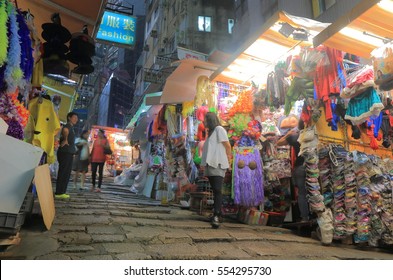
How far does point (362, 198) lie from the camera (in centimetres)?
532

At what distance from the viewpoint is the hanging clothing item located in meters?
5.12

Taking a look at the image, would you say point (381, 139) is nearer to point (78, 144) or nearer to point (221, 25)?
point (78, 144)

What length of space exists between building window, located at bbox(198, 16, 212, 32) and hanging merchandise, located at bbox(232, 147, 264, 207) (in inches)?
706

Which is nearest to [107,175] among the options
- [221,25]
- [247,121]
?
[221,25]

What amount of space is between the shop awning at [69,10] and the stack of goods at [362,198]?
584 centimetres

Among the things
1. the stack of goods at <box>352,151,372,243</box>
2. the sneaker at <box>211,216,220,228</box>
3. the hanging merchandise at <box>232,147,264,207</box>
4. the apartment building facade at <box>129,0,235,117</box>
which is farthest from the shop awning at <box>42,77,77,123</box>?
the apartment building facade at <box>129,0,235,117</box>

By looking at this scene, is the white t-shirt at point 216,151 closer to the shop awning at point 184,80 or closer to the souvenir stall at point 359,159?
the souvenir stall at point 359,159

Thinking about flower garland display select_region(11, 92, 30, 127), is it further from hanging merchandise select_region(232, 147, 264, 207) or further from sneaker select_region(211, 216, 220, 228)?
hanging merchandise select_region(232, 147, 264, 207)

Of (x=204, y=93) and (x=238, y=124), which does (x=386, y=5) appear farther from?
(x=204, y=93)

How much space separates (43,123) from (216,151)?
3.35 metres

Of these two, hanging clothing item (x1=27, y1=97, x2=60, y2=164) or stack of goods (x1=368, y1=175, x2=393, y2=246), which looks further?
stack of goods (x1=368, y1=175, x2=393, y2=246)

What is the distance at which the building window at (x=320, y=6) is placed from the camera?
12.1 metres

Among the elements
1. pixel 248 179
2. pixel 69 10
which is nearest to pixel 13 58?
pixel 69 10

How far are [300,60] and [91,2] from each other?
13.8 feet
